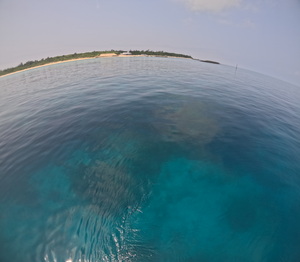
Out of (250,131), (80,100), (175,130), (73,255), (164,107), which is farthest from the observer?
(80,100)

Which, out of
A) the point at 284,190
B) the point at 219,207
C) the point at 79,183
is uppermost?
the point at 79,183

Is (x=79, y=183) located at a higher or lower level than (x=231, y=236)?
higher

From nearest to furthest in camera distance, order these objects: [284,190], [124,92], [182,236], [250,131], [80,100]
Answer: [182,236]
[284,190]
[250,131]
[80,100]
[124,92]

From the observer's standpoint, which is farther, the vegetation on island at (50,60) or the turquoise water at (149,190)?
the vegetation on island at (50,60)

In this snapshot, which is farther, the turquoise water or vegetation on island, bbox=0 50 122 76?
vegetation on island, bbox=0 50 122 76

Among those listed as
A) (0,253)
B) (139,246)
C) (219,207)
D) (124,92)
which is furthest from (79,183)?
(124,92)

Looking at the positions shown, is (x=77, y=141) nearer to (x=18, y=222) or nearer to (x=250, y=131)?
(x=18, y=222)

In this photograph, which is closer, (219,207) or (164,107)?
(219,207)

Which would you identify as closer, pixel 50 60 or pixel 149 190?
pixel 149 190
